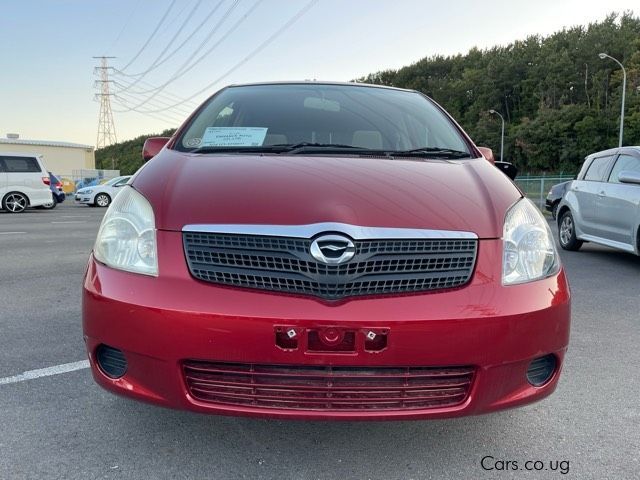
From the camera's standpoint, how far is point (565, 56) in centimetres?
5456

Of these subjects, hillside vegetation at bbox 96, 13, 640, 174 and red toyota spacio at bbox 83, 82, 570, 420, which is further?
hillside vegetation at bbox 96, 13, 640, 174

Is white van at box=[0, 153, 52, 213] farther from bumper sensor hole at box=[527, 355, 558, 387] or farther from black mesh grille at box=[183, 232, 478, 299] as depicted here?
bumper sensor hole at box=[527, 355, 558, 387]

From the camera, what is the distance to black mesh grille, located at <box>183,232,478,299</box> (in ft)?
5.77

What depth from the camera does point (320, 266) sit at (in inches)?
69.1

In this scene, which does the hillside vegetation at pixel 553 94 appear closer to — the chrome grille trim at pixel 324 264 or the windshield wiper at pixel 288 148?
the windshield wiper at pixel 288 148

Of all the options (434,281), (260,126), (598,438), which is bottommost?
(598,438)

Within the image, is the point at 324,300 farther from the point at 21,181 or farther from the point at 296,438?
the point at 21,181

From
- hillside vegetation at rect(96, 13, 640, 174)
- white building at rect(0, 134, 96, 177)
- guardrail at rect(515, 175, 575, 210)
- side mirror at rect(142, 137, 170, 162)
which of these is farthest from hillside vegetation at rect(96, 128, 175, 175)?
side mirror at rect(142, 137, 170, 162)

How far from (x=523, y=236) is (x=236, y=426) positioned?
140 centimetres

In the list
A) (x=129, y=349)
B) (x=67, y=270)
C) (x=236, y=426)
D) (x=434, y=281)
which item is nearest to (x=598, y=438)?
(x=434, y=281)

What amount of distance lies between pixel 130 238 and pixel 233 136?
905 millimetres

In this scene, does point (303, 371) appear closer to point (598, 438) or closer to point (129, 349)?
point (129, 349)

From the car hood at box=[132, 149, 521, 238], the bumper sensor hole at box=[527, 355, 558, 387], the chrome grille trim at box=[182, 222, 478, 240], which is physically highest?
the car hood at box=[132, 149, 521, 238]

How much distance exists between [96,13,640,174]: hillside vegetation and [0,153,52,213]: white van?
38783 mm
